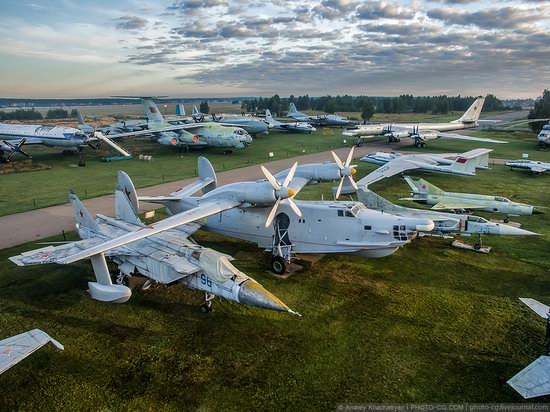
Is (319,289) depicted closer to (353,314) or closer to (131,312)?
(353,314)

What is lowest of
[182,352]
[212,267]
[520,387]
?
[182,352]

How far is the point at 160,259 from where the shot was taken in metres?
13.9

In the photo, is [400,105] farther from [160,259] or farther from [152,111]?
[160,259]

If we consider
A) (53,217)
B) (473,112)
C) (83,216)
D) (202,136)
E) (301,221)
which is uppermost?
(473,112)

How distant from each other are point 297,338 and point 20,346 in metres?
8.13

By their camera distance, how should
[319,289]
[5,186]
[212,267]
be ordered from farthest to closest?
1. [5,186]
2. [319,289]
3. [212,267]

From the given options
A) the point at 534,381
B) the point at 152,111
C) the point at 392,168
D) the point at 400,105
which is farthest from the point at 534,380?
the point at 400,105

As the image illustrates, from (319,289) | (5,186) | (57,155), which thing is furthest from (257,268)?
(57,155)

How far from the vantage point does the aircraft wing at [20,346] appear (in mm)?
8898

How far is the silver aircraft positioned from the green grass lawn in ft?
4.68

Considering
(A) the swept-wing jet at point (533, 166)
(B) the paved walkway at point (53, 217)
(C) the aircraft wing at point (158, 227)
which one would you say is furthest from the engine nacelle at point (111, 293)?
(A) the swept-wing jet at point (533, 166)

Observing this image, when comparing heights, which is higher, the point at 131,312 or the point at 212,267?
the point at 212,267

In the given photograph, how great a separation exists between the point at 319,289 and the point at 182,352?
20.9 ft

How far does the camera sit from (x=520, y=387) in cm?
889
